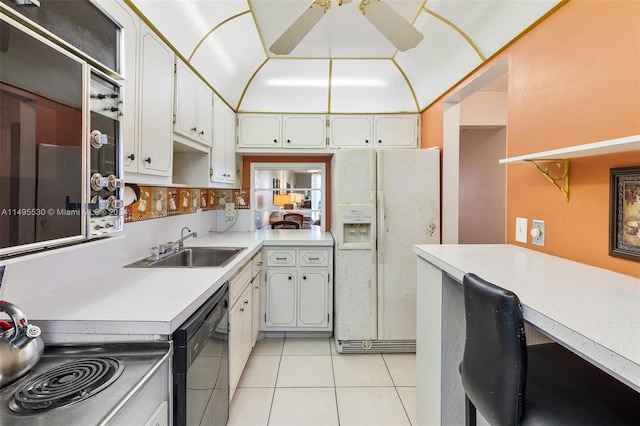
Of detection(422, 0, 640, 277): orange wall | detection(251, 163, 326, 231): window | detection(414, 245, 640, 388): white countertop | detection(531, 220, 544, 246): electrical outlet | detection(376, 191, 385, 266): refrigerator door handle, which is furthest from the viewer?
detection(251, 163, 326, 231): window

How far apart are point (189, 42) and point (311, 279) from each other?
210 centimetres

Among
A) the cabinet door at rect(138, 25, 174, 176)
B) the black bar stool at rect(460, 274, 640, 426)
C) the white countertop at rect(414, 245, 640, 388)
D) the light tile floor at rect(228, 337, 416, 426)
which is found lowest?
the light tile floor at rect(228, 337, 416, 426)

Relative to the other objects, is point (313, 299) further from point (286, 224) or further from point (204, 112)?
point (204, 112)

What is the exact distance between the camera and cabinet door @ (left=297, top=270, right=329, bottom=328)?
2.74 metres

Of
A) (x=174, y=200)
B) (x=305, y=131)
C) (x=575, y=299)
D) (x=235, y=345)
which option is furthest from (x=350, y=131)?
(x=575, y=299)

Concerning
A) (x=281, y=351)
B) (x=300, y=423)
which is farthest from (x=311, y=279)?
(x=300, y=423)

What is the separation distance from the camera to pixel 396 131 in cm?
303

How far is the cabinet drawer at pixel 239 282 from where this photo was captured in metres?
1.76

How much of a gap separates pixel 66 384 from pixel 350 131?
9.19 ft

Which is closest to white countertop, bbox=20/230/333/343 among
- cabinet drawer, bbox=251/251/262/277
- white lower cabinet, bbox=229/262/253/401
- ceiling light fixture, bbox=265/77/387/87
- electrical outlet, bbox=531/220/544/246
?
white lower cabinet, bbox=229/262/253/401

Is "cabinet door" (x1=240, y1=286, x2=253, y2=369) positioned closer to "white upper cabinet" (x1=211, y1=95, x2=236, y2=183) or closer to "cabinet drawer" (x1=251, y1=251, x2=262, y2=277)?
"cabinet drawer" (x1=251, y1=251, x2=262, y2=277)

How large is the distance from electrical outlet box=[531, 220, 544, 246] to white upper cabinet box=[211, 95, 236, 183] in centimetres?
224

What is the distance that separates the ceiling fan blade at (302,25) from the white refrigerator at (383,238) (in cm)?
105

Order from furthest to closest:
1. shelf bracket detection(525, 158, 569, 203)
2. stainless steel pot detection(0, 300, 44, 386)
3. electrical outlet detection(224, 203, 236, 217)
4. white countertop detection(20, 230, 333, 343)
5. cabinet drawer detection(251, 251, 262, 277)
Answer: electrical outlet detection(224, 203, 236, 217) → cabinet drawer detection(251, 251, 262, 277) → shelf bracket detection(525, 158, 569, 203) → white countertop detection(20, 230, 333, 343) → stainless steel pot detection(0, 300, 44, 386)
